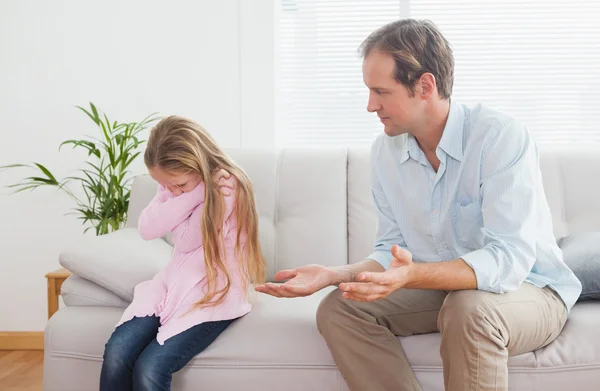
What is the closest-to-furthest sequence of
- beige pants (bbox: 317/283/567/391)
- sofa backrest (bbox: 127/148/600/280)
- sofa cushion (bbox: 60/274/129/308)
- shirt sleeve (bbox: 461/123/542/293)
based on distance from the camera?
beige pants (bbox: 317/283/567/391) < shirt sleeve (bbox: 461/123/542/293) < sofa cushion (bbox: 60/274/129/308) < sofa backrest (bbox: 127/148/600/280)

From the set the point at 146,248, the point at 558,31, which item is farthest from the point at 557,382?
the point at 558,31

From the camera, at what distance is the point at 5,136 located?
3.31 m

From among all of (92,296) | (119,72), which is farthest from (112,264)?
(119,72)

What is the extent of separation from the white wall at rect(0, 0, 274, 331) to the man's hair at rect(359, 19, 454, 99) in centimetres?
159

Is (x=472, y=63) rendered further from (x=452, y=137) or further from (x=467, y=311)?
(x=467, y=311)

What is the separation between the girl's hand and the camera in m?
2.04

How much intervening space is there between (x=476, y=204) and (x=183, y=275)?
834 mm

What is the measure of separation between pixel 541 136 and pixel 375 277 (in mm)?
2168

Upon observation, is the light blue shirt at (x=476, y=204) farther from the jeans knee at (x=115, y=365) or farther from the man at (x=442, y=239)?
the jeans knee at (x=115, y=365)

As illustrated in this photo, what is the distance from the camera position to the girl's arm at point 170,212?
2.06 meters

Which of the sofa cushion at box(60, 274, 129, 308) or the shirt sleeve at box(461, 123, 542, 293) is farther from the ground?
the shirt sleeve at box(461, 123, 542, 293)

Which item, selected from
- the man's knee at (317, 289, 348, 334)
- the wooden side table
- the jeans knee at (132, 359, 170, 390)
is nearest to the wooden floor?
the wooden side table

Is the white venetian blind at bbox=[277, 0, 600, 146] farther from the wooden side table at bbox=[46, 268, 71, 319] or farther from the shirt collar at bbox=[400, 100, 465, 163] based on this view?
the shirt collar at bbox=[400, 100, 465, 163]

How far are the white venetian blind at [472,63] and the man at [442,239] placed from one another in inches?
59.3
